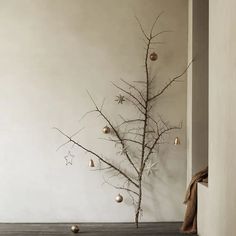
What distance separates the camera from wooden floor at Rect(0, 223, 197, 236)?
11.8 feet

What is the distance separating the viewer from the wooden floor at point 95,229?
358 centimetres

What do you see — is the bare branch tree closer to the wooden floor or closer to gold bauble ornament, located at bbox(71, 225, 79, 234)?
the wooden floor

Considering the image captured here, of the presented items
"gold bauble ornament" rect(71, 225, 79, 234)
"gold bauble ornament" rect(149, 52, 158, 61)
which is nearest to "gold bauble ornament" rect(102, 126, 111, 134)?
"gold bauble ornament" rect(149, 52, 158, 61)

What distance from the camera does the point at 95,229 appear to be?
3.75 m

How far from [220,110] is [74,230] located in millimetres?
1749

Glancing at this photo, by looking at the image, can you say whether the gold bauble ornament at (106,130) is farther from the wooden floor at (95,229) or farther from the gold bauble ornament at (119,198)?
the wooden floor at (95,229)

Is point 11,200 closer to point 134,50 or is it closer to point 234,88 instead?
point 134,50

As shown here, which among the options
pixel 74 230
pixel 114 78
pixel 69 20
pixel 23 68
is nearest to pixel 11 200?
pixel 74 230

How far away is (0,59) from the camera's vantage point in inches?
163

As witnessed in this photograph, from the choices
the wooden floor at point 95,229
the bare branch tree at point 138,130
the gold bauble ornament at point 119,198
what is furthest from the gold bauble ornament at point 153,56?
the wooden floor at point 95,229

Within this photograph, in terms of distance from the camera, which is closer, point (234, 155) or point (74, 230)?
point (234, 155)

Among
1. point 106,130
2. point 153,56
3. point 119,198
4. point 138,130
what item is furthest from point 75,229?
point 153,56

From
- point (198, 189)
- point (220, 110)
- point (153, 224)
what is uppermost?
point (220, 110)

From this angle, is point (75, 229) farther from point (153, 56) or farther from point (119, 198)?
point (153, 56)
